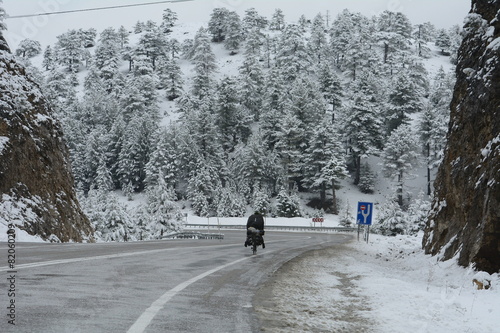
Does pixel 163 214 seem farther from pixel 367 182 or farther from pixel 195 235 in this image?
pixel 367 182

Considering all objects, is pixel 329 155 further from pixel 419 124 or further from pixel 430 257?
pixel 430 257

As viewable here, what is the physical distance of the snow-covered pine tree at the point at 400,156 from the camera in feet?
222

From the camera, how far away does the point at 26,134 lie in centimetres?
2183

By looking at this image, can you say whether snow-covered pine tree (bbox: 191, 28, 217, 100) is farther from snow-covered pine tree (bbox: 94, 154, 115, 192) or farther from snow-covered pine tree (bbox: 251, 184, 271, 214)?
snow-covered pine tree (bbox: 251, 184, 271, 214)

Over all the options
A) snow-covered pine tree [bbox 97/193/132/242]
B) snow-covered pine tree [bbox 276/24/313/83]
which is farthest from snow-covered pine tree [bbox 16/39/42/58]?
snow-covered pine tree [bbox 97/193/132/242]

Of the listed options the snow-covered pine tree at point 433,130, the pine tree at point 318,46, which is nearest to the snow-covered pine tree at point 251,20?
the pine tree at point 318,46

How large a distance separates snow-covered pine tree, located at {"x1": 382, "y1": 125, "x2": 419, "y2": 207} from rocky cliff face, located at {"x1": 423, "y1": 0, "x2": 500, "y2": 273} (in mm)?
53044

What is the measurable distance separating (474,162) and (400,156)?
58.0 metres

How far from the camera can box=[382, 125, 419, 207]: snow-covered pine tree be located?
67625mm

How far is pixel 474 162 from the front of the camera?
40.8 feet

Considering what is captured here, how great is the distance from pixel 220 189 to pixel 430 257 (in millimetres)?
54336

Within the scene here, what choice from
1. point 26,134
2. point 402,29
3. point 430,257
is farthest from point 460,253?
point 402,29

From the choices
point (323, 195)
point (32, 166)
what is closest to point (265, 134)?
point (323, 195)

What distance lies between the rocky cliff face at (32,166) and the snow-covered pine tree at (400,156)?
53.7 meters
